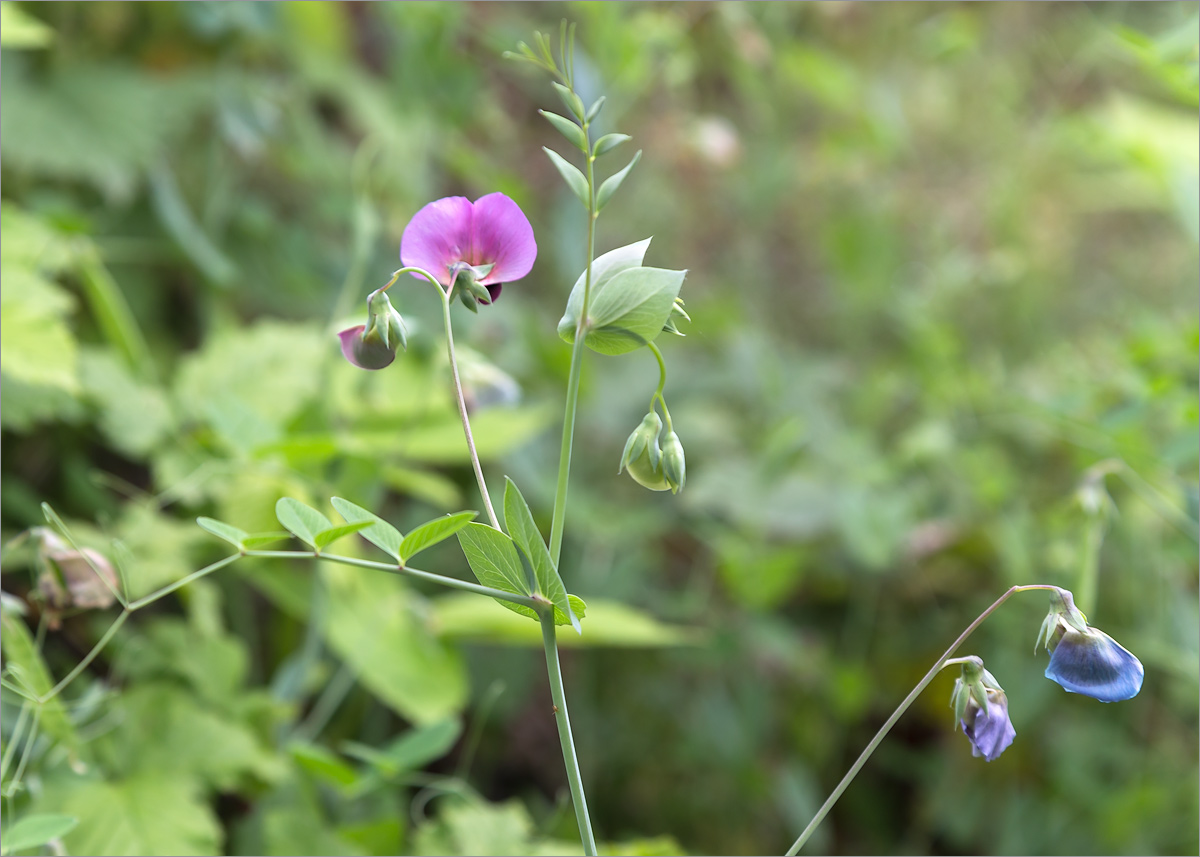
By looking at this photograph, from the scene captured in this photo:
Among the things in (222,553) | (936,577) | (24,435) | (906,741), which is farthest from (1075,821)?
(24,435)

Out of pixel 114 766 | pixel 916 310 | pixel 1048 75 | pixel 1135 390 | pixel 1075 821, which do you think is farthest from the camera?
pixel 1048 75

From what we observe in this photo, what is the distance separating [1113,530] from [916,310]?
0.44 meters

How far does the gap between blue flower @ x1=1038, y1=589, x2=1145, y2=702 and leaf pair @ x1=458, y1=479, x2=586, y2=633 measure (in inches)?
9.4

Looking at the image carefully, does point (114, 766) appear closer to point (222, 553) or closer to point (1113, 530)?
point (222, 553)

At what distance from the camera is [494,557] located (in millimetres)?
447

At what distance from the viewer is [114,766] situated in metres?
0.74

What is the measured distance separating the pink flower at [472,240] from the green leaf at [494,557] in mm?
128

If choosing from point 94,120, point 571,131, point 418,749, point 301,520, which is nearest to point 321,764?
point 418,749

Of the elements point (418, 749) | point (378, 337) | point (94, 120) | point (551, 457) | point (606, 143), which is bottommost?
point (551, 457)

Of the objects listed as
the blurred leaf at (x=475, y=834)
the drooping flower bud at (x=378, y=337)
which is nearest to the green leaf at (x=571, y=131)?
the drooping flower bud at (x=378, y=337)

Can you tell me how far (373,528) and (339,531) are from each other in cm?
2

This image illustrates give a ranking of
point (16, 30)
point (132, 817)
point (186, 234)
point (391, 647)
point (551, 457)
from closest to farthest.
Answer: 1. point (132, 817)
2. point (16, 30)
3. point (391, 647)
4. point (186, 234)
5. point (551, 457)

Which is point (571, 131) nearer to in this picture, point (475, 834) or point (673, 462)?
point (673, 462)

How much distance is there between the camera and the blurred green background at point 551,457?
2.75ft
